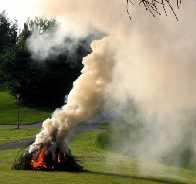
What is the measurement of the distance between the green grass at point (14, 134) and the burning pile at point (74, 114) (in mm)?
16413

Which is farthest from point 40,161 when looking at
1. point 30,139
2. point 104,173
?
point 30,139

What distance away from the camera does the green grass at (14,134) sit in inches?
1937

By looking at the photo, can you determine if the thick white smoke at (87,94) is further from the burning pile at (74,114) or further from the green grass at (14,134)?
the green grass at (14,134)

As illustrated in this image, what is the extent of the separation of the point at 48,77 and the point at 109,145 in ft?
128

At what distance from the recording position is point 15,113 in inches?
2992

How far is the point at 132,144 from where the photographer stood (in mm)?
45250

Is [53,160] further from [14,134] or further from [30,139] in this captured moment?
[14,134]

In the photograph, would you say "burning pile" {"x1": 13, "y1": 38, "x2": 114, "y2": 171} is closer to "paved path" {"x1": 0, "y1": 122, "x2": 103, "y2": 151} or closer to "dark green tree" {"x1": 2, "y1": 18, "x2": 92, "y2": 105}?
"paved path" {"x1": 0, "y1": 122, "x2": 103, "y2": 151}

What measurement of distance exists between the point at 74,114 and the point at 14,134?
2341 centimetres

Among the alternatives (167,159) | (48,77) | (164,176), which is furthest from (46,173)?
(48,77)

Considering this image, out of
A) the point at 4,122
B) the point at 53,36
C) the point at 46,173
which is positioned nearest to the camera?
the point at 46,173

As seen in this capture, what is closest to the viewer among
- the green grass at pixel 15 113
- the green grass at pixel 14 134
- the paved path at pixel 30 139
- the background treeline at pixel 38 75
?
the paved path at pixel 30 139

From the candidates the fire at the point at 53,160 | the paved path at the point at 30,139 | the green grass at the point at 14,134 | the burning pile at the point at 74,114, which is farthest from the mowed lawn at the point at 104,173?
the green grass at the point at 14,134

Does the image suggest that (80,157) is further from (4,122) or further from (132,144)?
(4,122)
